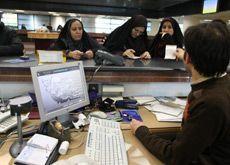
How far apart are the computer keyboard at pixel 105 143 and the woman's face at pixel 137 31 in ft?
4.78

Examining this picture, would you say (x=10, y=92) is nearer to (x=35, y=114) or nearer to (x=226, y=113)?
(x=35, y=114)

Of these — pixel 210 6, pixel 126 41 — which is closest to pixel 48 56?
pixel 126 41

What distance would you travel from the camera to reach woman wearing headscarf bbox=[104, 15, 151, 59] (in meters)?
2.45

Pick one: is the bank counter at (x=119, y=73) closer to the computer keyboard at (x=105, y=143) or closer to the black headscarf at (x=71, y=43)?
the computer keyboard at (x=105, y=143)

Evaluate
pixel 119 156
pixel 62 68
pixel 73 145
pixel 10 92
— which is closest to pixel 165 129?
pixel 119 156

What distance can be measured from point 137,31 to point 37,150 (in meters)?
1.85

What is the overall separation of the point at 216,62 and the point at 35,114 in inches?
38.8

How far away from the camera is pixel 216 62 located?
32.6 inches

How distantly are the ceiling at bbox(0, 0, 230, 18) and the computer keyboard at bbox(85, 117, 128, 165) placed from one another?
18.7 feet

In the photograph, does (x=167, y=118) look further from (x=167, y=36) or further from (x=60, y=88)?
(x=167, y=36)

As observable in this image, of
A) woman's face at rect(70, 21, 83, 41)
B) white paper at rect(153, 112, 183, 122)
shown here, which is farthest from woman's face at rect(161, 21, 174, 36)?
white paper at rect(153, 112, 183, 122)

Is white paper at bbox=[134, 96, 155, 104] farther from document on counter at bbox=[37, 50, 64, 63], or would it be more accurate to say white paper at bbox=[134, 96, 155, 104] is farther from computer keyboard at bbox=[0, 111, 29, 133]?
computer keyboard at bbox=[0, 111, 29, 133]

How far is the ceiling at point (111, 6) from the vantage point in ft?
21.9

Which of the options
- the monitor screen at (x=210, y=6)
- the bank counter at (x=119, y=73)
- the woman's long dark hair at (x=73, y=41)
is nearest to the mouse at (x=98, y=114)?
the bank counter at (x=119, y=73)
